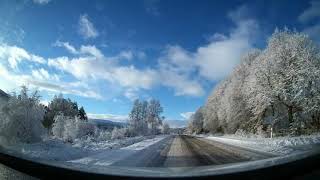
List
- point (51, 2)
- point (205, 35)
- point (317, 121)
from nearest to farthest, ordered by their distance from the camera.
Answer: point (317, 121), point (205, 35), point (51, 2)

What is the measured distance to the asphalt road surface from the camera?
216 cm

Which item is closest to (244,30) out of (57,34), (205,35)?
(205,35)

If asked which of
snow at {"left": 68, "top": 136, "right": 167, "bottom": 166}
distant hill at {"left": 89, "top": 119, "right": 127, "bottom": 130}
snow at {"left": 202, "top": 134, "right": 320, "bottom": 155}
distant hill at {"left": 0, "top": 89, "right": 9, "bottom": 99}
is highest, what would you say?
distant hill at {"left": 0, "top": 89, "right": 9, "bottom": 99}

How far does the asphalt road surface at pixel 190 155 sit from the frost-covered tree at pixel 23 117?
0.78 metres

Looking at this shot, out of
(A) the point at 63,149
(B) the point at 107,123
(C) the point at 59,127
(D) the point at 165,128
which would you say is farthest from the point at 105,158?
(C) the point at 59,127

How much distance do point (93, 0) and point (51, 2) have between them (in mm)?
317

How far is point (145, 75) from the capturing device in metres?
2.43

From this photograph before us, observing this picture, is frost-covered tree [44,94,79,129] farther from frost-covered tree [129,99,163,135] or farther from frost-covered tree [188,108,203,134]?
frost-covered tree [188,108,203,134]

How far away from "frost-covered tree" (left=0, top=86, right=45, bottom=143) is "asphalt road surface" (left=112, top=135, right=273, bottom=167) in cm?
78

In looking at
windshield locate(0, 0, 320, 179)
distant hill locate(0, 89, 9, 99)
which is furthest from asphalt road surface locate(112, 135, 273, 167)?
distant hill locate(0, 89, 9, 99)

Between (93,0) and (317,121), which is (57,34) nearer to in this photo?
(93,0)

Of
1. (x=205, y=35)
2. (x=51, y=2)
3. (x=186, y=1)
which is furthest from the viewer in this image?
(x=51, y=2)

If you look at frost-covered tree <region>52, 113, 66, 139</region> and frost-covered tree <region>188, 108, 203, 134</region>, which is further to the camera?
frost-covered tree <region>52, 113, 66, 139</region>

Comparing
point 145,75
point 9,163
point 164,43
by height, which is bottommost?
point 9,163
